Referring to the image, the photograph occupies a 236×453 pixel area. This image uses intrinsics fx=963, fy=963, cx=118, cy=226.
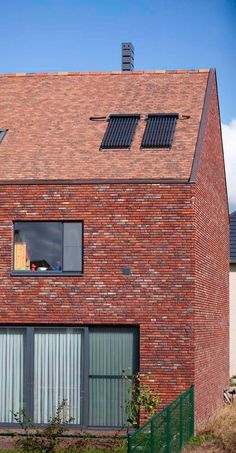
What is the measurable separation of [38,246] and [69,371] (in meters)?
2.79

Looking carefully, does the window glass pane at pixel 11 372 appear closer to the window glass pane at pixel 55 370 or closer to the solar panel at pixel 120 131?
the window glass pane at pixel 55 370

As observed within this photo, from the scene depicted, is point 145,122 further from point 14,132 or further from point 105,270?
Answer: point 105,270

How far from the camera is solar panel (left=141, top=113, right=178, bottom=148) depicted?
2266cm

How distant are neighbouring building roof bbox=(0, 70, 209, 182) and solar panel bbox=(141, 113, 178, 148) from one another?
0.16 metres

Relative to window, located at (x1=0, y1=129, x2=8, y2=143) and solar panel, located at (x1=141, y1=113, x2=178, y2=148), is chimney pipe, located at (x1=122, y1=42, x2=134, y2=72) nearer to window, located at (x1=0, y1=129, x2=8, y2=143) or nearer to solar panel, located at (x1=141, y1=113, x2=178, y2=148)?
solar panel, located at (x1=141, y1=113, x2=178, y2=148)

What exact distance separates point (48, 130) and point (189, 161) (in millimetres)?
4147

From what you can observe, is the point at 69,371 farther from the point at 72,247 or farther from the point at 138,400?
the point at 72,247

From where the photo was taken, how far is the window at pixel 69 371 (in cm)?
2059

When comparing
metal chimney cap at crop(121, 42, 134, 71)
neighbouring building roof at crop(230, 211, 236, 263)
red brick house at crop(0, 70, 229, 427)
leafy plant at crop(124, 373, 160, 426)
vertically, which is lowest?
leafy plant at crop(124, 373, 160, 426)

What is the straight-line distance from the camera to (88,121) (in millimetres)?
24281

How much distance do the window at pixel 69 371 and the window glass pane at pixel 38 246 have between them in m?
1.39

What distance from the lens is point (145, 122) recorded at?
23.9m

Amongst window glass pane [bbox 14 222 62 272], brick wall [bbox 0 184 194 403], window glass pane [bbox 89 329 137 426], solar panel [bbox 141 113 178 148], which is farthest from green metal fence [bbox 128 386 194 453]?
solar panel [bbox 141 113 178 148]

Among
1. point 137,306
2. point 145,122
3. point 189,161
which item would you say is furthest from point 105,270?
point 145,122
